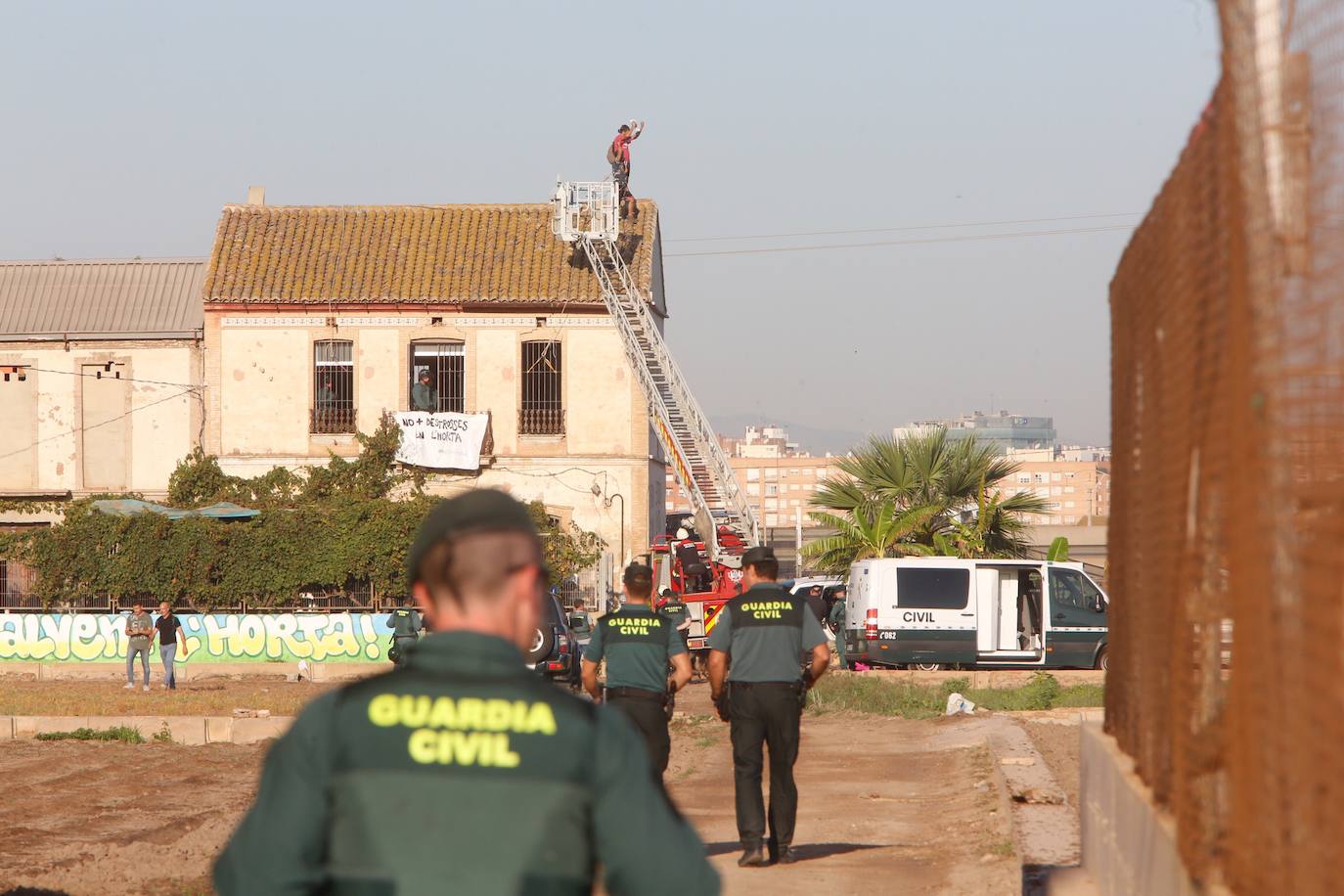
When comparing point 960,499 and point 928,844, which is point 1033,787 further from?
point 960,499

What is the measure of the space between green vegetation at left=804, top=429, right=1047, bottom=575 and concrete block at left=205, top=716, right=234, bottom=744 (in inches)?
534

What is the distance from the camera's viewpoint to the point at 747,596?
1041 centimetres

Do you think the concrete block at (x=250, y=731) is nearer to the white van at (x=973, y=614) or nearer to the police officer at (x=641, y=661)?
the police officer at (x=641, y=661)

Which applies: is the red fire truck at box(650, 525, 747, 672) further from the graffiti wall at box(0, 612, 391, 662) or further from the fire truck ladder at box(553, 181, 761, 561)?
the graffiti wall at box(0, 612, 391, 662)

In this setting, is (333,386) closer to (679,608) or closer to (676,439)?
(676,439)

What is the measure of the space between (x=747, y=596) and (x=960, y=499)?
2188 centimetres

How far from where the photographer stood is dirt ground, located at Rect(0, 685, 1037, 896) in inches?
417

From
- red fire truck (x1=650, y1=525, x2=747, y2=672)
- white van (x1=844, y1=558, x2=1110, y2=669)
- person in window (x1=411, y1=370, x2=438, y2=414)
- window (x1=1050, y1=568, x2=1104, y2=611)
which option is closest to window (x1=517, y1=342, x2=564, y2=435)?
person in window (x1=411, y1=370, x2=438, y2=414)

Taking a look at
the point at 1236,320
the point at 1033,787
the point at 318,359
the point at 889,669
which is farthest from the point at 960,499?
the point at 1236,320

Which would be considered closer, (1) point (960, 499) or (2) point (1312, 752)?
(2) point (1312, 752)

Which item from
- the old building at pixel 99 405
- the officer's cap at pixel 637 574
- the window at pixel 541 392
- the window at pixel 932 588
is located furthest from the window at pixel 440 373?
the officer's cap at pixel 637 574

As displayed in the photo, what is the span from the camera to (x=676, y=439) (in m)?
37.5

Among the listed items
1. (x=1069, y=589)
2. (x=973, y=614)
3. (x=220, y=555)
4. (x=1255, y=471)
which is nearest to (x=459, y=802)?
(x=1255, y=471)

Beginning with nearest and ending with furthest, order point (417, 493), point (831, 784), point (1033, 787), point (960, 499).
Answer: point (1033, 787)
point (831, 784)
point (960, 499)
point (417, 493)
